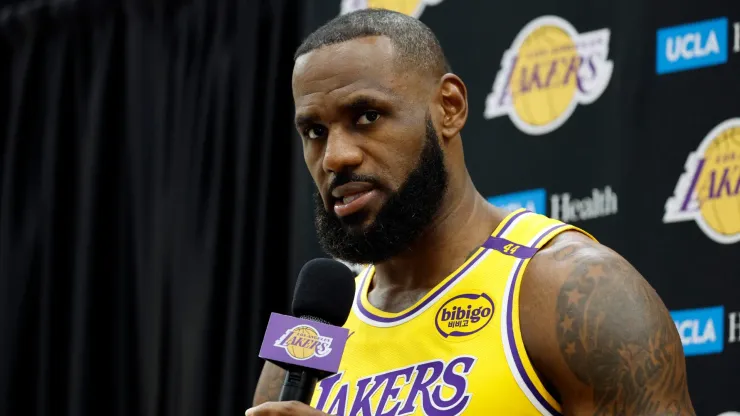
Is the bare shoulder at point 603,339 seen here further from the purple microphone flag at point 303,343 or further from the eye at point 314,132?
the eye at point 314,132

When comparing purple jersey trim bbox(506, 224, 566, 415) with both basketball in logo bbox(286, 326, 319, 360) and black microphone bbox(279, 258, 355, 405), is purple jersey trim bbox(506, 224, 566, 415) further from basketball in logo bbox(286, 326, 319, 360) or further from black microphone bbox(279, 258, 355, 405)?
basketball in logo bbox(286, 326, 319, 360)

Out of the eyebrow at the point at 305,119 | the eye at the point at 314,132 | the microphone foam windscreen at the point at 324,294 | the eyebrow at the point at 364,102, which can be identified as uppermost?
the eyebrow at the point at 364,102

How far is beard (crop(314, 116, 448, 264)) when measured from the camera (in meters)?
2.03

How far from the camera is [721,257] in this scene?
2.63m

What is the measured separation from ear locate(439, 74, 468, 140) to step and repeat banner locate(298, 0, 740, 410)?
Answer: 2.59 feet

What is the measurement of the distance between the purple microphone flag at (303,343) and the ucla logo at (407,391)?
0.95 ft

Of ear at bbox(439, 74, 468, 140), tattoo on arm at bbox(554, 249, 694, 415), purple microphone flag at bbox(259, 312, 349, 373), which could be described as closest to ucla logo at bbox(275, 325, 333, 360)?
purple microphone flag at bbox(259, 312, 349, 373)

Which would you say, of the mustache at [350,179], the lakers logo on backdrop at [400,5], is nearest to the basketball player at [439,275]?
the mustache at [350,179]

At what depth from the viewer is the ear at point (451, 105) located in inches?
84.0

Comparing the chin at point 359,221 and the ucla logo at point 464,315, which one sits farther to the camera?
the chin at point 359,221

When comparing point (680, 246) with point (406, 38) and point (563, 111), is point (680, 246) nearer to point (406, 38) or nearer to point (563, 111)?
point (563, 111)

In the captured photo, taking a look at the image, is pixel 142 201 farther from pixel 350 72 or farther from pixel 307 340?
pixel 307 340

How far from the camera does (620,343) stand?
173 cm

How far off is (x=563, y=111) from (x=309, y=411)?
161 cm
